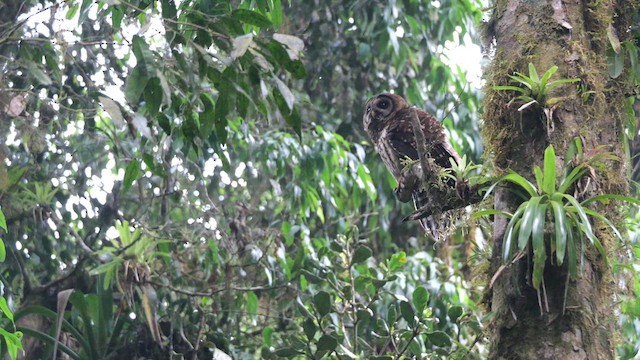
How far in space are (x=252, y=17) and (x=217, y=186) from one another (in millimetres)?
2277

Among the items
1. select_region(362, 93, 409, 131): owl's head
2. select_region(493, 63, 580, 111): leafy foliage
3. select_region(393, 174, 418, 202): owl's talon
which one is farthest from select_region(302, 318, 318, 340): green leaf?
select_region(362, 93, 409, 131): owl's head

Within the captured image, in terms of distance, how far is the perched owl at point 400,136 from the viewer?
3367 mm

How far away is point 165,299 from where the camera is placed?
3.94m

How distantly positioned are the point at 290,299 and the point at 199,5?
1.92 meters

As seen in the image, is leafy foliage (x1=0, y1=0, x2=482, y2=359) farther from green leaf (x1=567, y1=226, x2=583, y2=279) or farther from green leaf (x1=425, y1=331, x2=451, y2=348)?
green leaf (x1=567, y1=226, x2=583, y2=279)

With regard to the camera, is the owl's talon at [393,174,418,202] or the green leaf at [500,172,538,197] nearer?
the green leaf at [500,172,538,197]

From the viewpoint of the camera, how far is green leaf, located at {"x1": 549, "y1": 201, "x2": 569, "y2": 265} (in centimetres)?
178

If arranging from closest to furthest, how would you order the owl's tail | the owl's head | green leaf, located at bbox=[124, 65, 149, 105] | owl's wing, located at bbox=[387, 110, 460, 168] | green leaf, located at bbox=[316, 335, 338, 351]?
green leaf, located at bbox=[124, 65, 149, 105], green leaf, located at bbox=[316, 335, 338, 351], the owl's tail, owl's wing, located at bbox=[387, 110, 460, 168], the owl's head

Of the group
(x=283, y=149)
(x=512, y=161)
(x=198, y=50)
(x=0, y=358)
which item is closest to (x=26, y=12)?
(x=283, y=149)

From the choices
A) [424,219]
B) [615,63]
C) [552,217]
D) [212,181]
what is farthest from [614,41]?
[212,181]

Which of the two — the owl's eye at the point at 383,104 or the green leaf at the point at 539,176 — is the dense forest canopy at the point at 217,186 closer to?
the green leaf at the point at 539,176

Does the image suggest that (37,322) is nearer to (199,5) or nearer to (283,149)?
(283,149)

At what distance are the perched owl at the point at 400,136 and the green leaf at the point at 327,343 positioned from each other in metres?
0.55

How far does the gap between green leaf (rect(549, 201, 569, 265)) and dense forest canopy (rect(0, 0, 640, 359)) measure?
36cm
